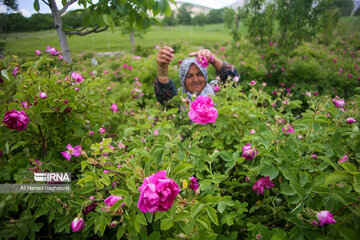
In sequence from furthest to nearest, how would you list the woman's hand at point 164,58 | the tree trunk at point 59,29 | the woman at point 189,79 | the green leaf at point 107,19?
1. the woman at point 189,79
2. the woman's hand at point 164,58
3. the tree trunk at point 59,29
4. the green leaf at point 107,19

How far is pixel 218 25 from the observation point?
22203 mm

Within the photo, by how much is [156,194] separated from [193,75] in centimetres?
188

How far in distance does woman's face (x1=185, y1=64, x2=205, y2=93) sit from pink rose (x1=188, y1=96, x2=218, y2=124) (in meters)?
1.23

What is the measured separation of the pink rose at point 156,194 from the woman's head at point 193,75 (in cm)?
172

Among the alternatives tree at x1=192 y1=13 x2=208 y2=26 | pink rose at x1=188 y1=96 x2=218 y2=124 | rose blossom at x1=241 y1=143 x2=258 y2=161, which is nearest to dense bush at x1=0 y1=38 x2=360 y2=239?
rose blossom at x1=241 y1=143 x2=258 y2=161

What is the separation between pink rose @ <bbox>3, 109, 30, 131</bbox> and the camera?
92 cm

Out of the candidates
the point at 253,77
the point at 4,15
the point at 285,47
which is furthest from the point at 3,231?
the point at 285,47

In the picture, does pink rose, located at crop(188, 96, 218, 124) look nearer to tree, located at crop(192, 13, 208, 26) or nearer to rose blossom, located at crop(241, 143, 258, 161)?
rose blossom, located at crop(241, 143, 258, 161)

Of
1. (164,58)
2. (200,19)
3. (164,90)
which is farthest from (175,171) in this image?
(200,19)

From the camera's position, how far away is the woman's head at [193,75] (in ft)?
7.42

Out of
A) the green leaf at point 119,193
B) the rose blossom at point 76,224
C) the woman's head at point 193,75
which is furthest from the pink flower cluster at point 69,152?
the woman's head at point 193,75

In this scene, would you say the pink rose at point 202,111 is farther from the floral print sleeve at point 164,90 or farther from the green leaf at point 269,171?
the floral print sleeve at point 164,90

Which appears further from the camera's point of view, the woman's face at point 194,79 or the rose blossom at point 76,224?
the woman's face at point 194,79

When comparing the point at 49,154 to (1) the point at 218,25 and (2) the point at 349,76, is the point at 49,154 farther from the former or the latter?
(1) the point at 218,25
